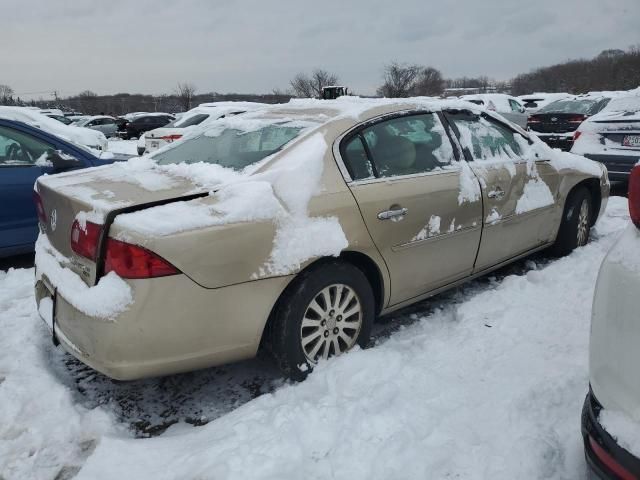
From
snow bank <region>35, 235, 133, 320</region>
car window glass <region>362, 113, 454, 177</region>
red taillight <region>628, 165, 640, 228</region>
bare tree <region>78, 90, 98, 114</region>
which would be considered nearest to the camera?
red taillight <region>628, 165, 640, 228</region>

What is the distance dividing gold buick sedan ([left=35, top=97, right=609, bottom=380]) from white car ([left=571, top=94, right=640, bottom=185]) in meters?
4.07

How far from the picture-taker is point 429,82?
58844 millimetres

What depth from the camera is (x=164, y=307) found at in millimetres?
2307

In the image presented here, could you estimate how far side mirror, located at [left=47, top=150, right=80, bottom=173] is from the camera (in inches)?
189

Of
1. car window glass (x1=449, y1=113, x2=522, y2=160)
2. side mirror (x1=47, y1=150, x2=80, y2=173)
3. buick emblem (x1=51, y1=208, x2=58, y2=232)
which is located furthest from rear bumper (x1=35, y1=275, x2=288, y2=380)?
side mirror (x1=47, y1=150, x2=80, y2=173)

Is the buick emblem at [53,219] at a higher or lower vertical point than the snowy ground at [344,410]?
higher

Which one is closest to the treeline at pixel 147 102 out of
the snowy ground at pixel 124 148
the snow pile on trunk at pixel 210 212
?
the snowy ground at pixel 124 148

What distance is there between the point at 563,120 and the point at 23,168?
456 inches

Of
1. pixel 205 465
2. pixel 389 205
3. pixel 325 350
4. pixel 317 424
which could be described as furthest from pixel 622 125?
pixel 205 465

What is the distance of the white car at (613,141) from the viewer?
7.04 metres

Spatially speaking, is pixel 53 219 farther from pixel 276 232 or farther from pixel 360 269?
pixel 360 269

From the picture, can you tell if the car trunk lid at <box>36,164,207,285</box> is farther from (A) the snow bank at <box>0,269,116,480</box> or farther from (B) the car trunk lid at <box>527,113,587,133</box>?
(B) the car trunk lid at <box>527,113,587,133</box>

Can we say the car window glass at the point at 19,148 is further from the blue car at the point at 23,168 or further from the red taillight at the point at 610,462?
the red taillight at the point at 610,462

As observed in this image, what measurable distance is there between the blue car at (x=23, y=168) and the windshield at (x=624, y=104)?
818 cm
